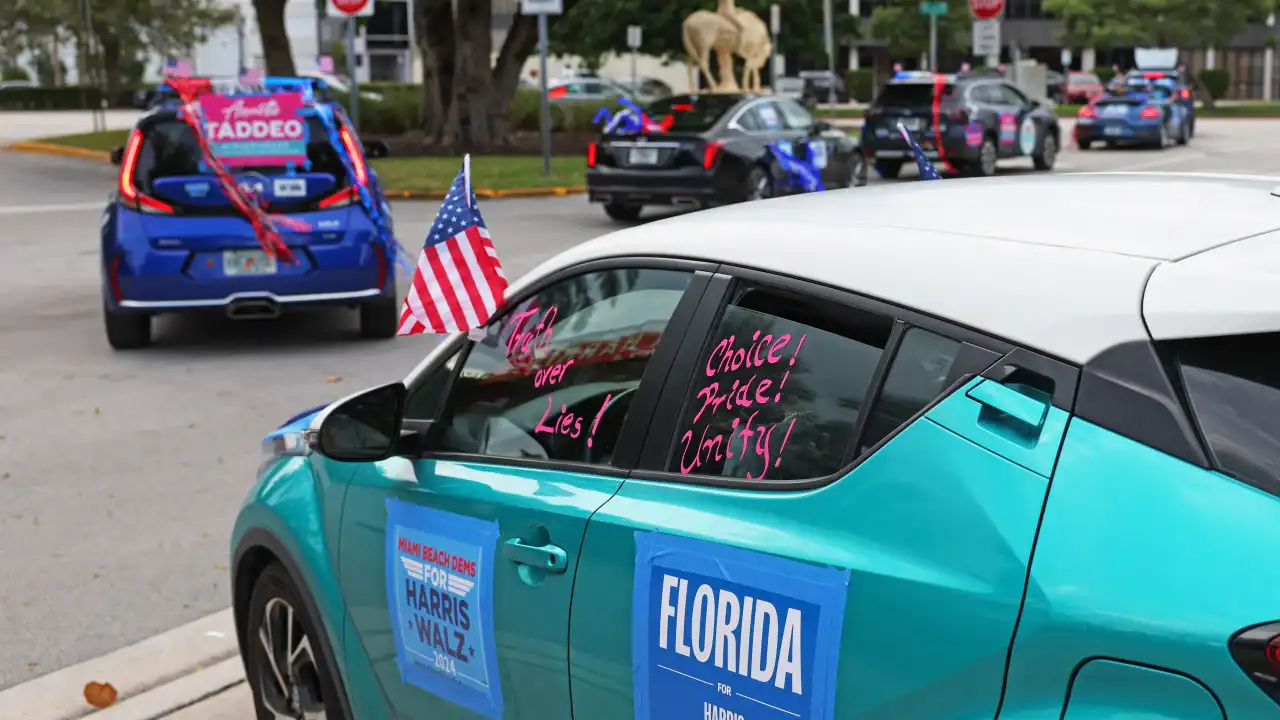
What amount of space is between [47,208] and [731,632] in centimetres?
2125

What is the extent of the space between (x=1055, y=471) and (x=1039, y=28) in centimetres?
10153

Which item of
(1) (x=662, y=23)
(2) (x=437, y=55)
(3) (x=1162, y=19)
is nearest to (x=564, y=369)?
(2) (x=437, y=55)

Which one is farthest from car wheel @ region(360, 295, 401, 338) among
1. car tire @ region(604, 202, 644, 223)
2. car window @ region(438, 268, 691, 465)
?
car tire @ region(604, 202, 644, 223)

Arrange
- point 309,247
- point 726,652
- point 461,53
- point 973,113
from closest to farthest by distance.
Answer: point 726,652 → point 309,247 → point 973,113 → point 461,53

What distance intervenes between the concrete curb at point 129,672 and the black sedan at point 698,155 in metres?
13.7

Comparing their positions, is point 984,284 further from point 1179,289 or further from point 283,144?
point 283,144

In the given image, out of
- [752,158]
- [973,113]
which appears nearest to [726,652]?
[752,158]

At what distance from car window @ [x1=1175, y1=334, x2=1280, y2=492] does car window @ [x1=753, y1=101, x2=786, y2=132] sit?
17.8 metres

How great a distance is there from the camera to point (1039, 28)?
98500 mm

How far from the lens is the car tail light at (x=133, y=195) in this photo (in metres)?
10.7

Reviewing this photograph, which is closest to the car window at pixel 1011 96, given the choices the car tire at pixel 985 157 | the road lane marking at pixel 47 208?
the car tire at pixel 985 157

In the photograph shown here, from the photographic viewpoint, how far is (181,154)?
1095cm

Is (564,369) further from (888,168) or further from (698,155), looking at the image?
(888,168)

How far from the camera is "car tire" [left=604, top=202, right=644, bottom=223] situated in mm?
20000
